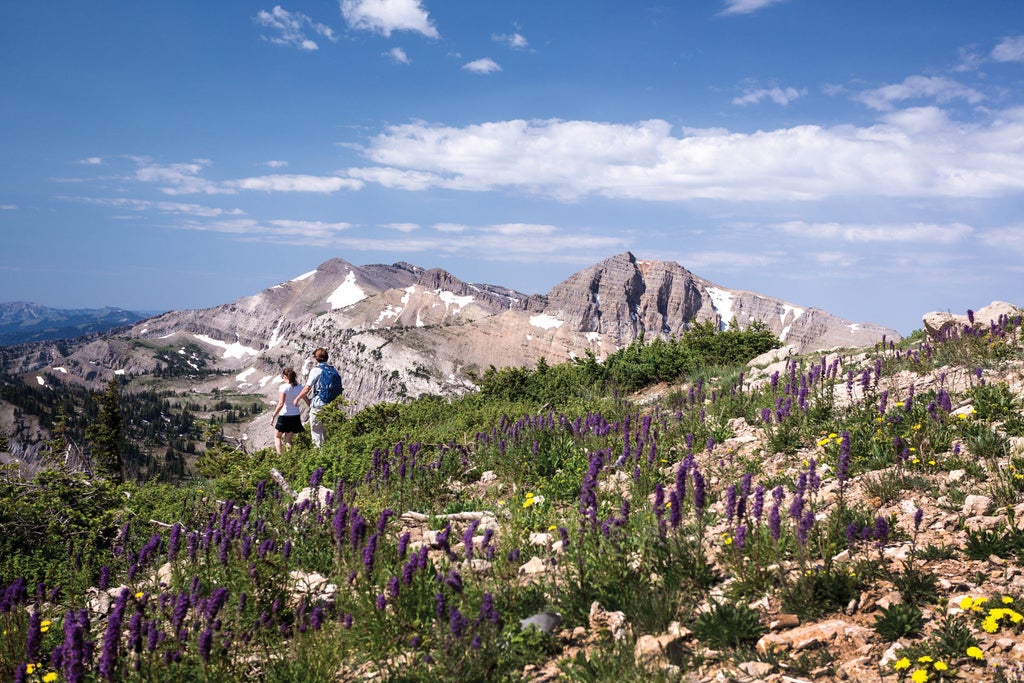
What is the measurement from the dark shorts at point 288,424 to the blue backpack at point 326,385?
1.14 metres

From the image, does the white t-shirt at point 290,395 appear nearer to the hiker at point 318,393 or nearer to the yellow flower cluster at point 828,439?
the hiker at point 318,393

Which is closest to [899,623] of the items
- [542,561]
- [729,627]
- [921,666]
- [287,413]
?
[921,666]

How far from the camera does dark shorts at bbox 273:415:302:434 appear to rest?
15719 millimetres

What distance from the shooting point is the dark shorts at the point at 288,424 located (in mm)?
15719

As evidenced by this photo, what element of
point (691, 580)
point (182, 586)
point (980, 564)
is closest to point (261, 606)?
point (182, 586)

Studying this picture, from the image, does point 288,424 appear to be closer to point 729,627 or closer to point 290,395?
point 290,395

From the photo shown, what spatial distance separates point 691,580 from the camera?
5340mm

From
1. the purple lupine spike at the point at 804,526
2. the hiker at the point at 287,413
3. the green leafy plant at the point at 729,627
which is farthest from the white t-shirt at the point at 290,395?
the purple lupine spike at the point at 804,526

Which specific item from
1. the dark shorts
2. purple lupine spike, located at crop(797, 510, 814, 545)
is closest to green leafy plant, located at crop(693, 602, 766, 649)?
purple lupine spike, located at crop(797, 510, 814, 545)

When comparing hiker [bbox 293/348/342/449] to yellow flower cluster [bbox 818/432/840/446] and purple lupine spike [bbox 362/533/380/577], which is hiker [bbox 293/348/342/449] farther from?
yellow flower cluster [bbox 818/432/840/446]

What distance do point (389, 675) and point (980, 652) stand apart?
160 inches

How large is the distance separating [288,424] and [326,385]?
5.11 ft

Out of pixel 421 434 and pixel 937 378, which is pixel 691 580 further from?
pixel 421 434

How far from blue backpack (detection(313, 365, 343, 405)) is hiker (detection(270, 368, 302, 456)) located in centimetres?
52
